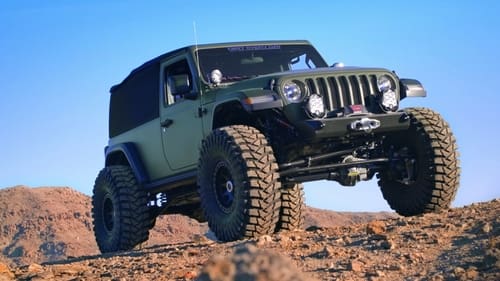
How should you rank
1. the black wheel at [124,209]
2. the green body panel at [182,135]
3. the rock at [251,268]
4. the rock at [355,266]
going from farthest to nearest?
1. the black wheel at [124,209]
2. the green body panel at [182,135]
3. the rock at [355,266]
4. the rock at [251,268]

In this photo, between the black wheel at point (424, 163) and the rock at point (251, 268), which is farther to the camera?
the black wheel at point (424, 163)

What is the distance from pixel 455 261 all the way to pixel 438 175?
287 cm

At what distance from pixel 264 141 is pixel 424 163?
1.86m

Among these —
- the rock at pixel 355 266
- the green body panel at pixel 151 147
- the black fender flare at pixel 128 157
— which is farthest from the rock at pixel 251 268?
the black fender flare at pixel 128 157

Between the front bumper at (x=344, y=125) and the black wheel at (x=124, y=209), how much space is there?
3258 mm

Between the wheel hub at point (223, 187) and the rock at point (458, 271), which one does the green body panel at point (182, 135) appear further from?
the rock at point (458, 271)

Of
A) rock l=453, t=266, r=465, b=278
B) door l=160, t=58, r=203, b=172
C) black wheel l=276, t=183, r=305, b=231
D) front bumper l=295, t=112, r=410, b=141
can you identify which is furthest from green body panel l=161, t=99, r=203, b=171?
rock l=453, t=266, r=465, b=278

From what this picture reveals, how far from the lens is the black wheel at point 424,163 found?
7.53m

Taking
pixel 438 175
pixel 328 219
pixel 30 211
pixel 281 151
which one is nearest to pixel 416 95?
pixel 438 175

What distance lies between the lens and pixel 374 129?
23.2 feet

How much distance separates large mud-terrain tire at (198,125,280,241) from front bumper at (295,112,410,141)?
41 centimetres

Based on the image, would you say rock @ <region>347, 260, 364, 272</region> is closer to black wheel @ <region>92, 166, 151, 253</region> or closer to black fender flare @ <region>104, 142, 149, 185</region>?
black wheel @ <region>92, 166, 151, 253</region>

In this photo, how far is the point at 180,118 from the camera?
850cm

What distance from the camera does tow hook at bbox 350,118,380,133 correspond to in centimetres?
690
